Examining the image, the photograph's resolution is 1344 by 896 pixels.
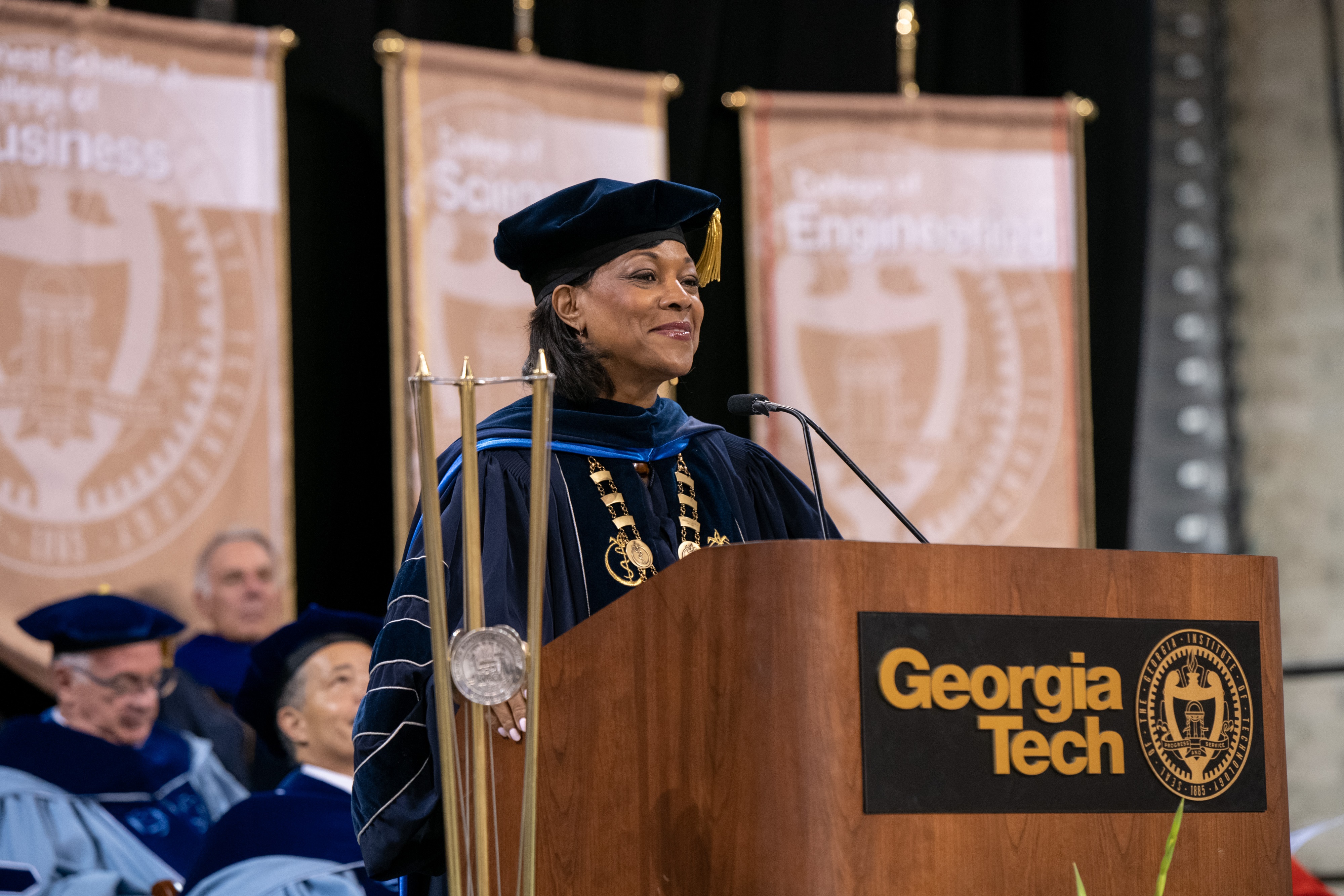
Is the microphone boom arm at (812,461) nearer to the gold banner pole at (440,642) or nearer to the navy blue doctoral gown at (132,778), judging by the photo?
the gold banner pole at (440,642)

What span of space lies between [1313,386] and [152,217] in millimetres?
4761

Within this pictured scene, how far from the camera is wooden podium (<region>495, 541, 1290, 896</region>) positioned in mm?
1597

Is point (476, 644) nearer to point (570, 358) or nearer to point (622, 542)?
point (622, 542)

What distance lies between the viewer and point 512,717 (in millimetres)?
1705

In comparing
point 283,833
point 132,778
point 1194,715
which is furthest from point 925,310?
point 1194,715

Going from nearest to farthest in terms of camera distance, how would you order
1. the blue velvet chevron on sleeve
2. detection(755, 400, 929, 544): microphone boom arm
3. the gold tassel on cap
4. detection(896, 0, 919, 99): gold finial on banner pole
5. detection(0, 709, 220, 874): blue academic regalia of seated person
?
the blue velvet chevron on sleeve → detection(755, 400, 929, 544): microphone boom arm → the gold tassel on cap → detection(0, 709, 220, 874): blue academic regalia of seated person → detection(896, 0, 919, 99): gold finial on banner pole

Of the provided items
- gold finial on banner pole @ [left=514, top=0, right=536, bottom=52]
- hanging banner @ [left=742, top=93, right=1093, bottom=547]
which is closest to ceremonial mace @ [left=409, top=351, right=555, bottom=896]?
hanging banner @ [left=742, top=93, right=1093, bottom=547]

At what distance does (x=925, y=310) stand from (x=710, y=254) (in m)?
3.52

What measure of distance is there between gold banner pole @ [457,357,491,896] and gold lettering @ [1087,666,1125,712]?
66cm

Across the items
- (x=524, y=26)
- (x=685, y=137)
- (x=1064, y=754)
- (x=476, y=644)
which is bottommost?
(x=1064, y=754)

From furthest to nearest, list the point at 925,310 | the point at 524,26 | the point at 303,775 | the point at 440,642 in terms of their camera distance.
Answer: the point at 925,310
the point at 524,26
the point at 303,775
the point at 440,642

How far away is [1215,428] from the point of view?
22.0ft

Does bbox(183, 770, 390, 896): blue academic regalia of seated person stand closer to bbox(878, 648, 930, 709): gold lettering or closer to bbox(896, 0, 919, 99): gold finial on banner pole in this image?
bbox(878, 648, 930, 709): gold lettering

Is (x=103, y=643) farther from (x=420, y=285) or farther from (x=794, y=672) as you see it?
(x=794, y=672)
